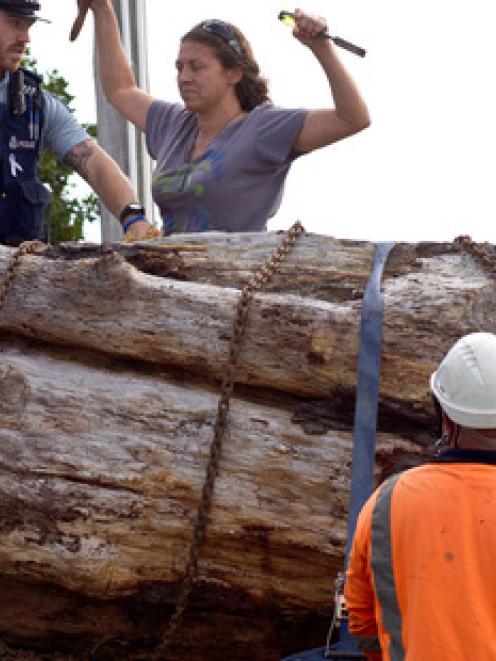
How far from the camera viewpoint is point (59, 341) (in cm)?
491

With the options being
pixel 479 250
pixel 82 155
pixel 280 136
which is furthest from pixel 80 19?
pixel 479 250

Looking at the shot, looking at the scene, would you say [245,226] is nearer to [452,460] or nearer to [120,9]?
[452,460]

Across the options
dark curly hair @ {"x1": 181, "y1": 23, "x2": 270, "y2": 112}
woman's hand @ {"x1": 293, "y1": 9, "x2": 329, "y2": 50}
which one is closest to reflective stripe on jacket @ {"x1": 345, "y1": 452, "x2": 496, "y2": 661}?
woman's hand @ {"x1": 293, "y1": 9, "x2": 329, "y2": 50}

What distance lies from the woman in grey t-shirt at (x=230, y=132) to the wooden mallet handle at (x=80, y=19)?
742 mm

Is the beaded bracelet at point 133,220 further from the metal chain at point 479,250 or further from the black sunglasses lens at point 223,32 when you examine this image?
the metal chain at point 479,250

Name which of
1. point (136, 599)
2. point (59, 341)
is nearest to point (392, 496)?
point (136, 599)

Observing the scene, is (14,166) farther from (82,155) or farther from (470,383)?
(470,383)

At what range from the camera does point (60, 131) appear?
5953mm

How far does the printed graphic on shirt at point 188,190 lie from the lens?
17.0 feet

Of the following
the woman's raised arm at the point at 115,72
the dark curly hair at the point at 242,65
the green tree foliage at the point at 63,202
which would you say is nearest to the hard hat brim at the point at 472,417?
the dark curly hair at the point at 242,65

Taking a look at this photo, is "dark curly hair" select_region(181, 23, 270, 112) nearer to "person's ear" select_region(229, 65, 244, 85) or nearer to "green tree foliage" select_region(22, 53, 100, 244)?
"person's ear" select_region(229, 65, 244, 85)

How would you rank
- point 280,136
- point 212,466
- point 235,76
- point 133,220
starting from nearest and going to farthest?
point 212,466 < point 280,136 < point 235,76 < point 133,220

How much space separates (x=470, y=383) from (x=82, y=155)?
3.27 meters

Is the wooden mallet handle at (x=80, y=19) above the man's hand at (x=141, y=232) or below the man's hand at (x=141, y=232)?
above
